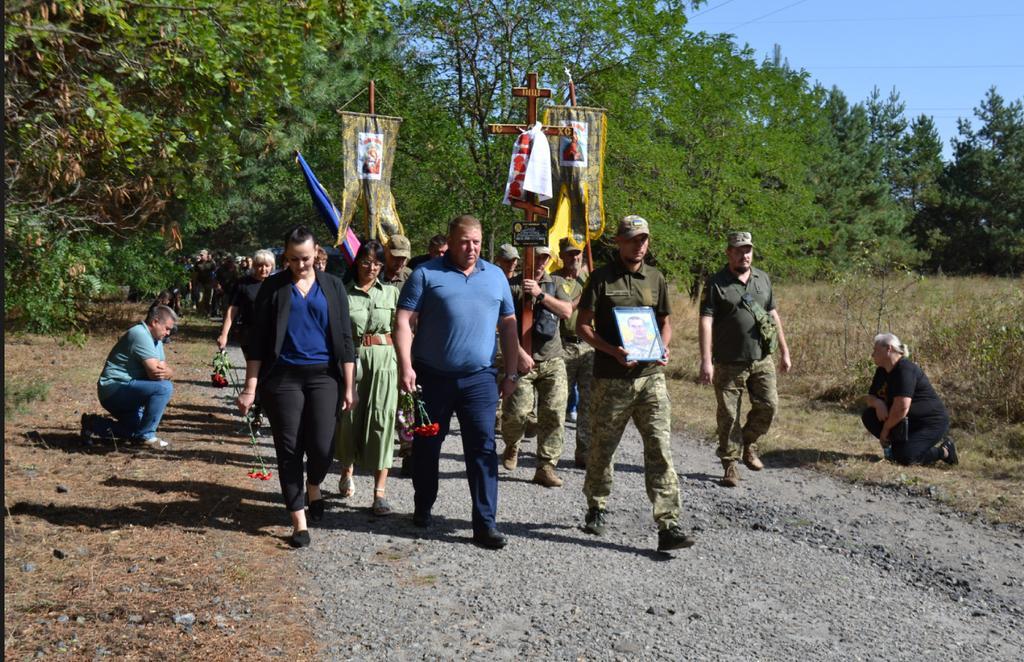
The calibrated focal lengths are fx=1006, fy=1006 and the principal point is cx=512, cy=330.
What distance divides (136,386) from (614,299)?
514 centimetres

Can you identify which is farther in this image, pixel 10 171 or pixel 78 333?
pixel 78 333

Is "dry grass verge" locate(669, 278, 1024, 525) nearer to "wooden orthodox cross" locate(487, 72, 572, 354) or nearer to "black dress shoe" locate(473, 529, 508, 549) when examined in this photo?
"wooden orthodox cross" locate(487, 72, 572, 354)

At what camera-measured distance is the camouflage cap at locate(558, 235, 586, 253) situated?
31.1 feet

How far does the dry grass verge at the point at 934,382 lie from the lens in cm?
877

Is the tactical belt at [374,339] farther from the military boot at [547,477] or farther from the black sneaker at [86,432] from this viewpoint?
the black sneaker at [86,432]

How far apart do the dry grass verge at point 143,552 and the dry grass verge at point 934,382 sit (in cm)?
521

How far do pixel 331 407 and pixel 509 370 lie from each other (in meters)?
1.23

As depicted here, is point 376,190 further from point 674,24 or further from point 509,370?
point 674,24

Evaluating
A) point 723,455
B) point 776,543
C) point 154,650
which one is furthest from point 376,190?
point 154,650

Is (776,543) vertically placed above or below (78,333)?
below

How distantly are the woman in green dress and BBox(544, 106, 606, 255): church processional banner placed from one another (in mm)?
2576

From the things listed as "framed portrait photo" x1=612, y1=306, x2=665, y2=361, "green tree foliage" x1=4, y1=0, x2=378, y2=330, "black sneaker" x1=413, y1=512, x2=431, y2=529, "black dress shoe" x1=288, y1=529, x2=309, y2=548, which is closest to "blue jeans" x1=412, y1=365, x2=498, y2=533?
"black sneaker" x1=413, y1=512, x2=431, y2=529

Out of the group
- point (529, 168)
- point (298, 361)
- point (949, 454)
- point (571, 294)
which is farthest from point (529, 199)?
point (949, 454)

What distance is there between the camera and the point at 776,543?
670 centimetres
